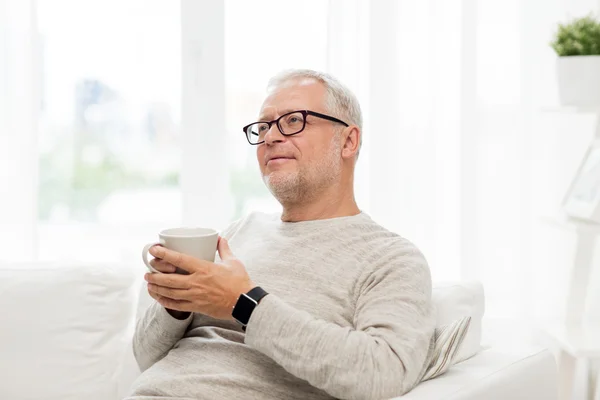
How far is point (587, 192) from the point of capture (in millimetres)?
2393

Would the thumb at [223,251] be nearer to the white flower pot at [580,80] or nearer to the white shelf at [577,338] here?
the white shelf at [577,338]

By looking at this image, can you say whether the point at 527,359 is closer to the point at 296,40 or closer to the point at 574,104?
the point at 574,104

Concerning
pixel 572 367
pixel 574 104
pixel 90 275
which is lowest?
pixel 572 367

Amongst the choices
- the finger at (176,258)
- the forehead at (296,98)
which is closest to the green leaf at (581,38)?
the forehead at (296,98)

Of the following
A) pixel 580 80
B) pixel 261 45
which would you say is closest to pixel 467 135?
pixel 580 80

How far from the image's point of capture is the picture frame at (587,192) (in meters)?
2.33

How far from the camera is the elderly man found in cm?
142

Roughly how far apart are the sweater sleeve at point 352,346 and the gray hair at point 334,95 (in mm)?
563

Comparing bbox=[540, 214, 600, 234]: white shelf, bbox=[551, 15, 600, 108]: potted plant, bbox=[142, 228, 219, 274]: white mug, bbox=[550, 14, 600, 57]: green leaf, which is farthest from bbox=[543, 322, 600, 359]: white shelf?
bbox=[142, 228, 219, 274]: white mug

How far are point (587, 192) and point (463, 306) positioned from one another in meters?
0.79

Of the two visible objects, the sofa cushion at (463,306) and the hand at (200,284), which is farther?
the sofa cushion at (463,306)

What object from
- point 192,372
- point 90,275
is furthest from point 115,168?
point 192,372

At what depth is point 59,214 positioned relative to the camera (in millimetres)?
2918

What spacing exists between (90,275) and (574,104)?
5.33ft
